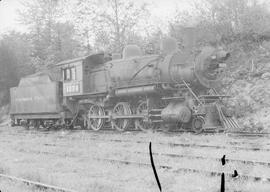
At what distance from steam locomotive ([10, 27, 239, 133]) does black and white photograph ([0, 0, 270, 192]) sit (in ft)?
0.14

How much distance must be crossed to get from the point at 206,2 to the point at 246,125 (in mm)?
5483

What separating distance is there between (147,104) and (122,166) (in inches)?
261

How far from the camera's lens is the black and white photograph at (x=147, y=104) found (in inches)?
249

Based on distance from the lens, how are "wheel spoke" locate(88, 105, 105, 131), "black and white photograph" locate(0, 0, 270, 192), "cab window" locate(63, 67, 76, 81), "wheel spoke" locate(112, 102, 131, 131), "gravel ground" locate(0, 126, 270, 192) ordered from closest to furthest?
"gravel ground" locate(0, 126, 270, 192) < "black and white photograph" locate(0, 0, 270, 192) < "wheel spoke" locate(112, 102, 131, 131) < "wheel spoke" locate(88, 105, 105, 131) < "cab window" locate(63, 67, 76, 81)

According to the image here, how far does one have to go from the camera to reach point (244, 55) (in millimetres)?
17031

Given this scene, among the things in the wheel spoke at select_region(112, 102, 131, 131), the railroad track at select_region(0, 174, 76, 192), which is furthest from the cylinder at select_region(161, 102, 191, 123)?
the railroad track at select_region(0, 174, 76, 192)

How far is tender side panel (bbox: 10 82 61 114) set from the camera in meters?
17.6

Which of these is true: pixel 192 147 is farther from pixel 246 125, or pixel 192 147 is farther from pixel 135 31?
pixel 135 31

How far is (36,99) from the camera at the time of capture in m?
18.7

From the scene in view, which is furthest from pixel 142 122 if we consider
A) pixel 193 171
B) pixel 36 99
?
pixel 193 171

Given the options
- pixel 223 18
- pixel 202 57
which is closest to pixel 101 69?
pixel 202 57

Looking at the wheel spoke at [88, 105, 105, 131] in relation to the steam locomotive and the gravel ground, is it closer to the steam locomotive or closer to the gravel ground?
the steam locomotive

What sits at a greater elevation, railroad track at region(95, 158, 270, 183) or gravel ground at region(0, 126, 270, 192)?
railroad track at region(95, 158, 270, 183)

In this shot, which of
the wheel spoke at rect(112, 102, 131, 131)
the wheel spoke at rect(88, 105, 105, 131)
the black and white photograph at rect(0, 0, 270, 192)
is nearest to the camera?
the black and white photograph at rect(0, 0, 270, 192)
